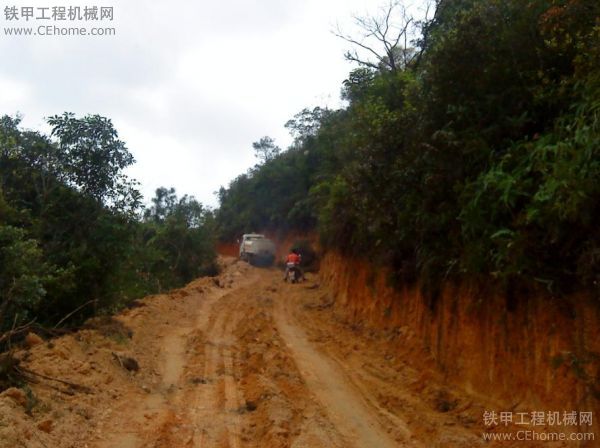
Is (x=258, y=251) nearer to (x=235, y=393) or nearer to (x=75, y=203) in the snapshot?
(x=75, y=203)

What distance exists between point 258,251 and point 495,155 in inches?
1219

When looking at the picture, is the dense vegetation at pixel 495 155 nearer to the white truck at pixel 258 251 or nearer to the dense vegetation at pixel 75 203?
the dense vegetation at pixel 75 203

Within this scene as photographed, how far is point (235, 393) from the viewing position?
31.6 feet

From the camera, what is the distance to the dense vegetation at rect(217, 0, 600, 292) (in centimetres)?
698

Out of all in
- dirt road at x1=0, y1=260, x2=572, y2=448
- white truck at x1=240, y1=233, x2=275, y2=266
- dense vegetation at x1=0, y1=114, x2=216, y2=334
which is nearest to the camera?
dirt road at x1=0, y1=260, x2=572, y2=448

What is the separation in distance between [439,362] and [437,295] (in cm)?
129

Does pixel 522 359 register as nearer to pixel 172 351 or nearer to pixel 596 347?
pixel 596 347

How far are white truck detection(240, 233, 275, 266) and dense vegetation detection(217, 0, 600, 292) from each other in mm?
24890

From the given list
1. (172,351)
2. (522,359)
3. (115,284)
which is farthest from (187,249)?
(522,359)

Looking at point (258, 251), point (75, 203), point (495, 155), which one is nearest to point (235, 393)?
point (495, 155)

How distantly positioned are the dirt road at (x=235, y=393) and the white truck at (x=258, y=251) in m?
23.1

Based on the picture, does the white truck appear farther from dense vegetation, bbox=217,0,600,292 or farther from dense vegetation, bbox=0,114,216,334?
dense vegetation, bbox=217,0,600,292

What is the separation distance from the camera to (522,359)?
26.0 feet

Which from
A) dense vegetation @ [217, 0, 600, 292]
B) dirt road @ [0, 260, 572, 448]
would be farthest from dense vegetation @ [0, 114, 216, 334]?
dense vegetation @ [217, 0, 600, 292]
